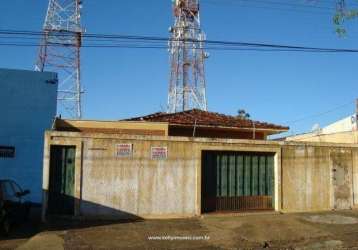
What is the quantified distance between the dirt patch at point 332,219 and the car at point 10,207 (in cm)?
873

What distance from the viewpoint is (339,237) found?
1314 centimetres

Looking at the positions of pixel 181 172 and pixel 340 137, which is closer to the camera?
pixel 181 172

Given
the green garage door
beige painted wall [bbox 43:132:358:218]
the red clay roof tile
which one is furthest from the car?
the red clay roof tile

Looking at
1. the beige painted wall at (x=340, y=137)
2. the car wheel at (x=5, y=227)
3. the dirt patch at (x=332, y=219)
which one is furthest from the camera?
the beige painted wall at (x=340, y=137)

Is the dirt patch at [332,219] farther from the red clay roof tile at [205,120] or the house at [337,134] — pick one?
the house at [337,134]

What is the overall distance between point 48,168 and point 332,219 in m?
8.98

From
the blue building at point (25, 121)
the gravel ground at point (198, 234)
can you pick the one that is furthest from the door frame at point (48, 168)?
the blue building at point (25, 121)

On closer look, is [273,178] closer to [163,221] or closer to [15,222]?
[163,221]

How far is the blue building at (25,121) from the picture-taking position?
64.3ft

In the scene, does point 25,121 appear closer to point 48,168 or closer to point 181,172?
point 48,168

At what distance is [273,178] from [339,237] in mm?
4459

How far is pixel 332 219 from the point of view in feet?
52.2

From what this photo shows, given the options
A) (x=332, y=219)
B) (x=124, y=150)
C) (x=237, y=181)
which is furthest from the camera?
(x=237, y=181)

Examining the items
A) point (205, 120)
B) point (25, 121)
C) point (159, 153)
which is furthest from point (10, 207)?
point (205, 120)
